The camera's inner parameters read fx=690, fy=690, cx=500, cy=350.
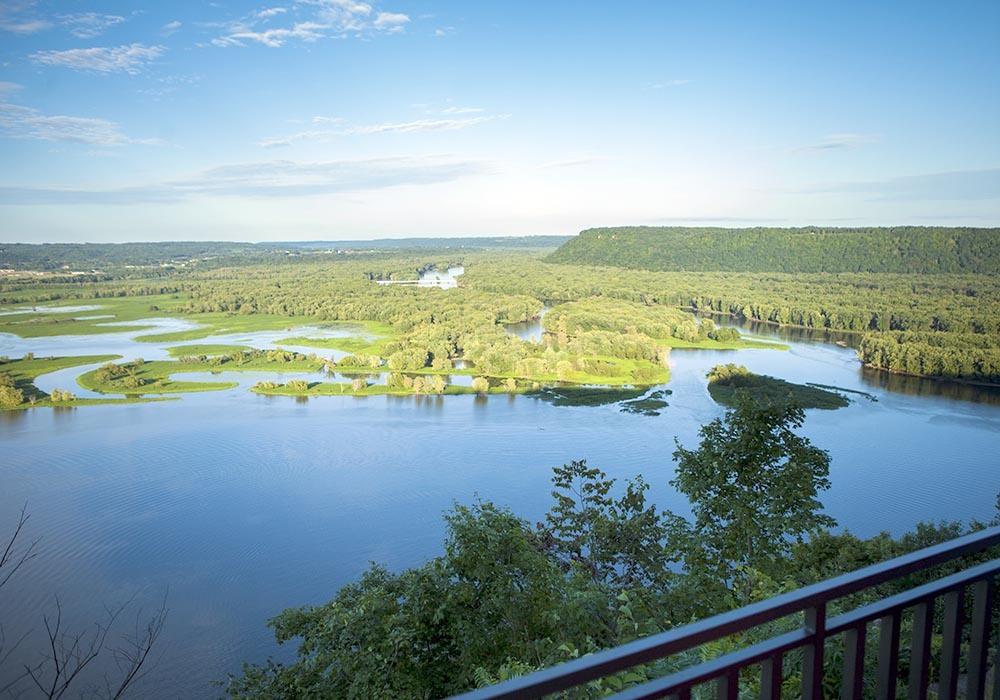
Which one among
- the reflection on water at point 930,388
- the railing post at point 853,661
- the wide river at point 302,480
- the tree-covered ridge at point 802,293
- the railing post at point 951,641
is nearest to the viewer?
the railing post at point 853,661

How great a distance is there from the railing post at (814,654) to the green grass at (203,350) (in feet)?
131

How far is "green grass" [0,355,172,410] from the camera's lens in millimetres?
29250

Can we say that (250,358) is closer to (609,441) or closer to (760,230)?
(609,441)

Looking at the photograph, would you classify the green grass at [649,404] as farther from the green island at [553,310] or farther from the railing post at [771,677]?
the railing post at [771,677]

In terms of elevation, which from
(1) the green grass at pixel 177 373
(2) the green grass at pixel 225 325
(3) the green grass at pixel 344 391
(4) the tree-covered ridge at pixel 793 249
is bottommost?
(3) the green grass at pixel 344 391

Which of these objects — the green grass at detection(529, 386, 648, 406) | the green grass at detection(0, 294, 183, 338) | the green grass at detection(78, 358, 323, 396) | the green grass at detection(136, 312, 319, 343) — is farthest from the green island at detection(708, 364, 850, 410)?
the green grass at detection(0, 294, 183, 338)

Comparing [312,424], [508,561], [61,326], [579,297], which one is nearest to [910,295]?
[579,297]

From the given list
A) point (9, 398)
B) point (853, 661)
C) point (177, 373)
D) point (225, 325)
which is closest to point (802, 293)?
point (225, 325)

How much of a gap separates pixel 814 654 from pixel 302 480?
2160 cm

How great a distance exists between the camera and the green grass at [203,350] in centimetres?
3800

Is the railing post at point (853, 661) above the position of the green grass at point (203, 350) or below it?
above

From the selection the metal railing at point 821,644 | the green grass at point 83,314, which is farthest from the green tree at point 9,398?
the metal railing at point 821,644

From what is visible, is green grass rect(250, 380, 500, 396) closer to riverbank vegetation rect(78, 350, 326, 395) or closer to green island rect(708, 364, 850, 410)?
riverbank vegetation rect(78, 350, 326, 395)

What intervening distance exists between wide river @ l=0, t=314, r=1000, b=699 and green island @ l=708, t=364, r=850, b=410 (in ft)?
2.48
